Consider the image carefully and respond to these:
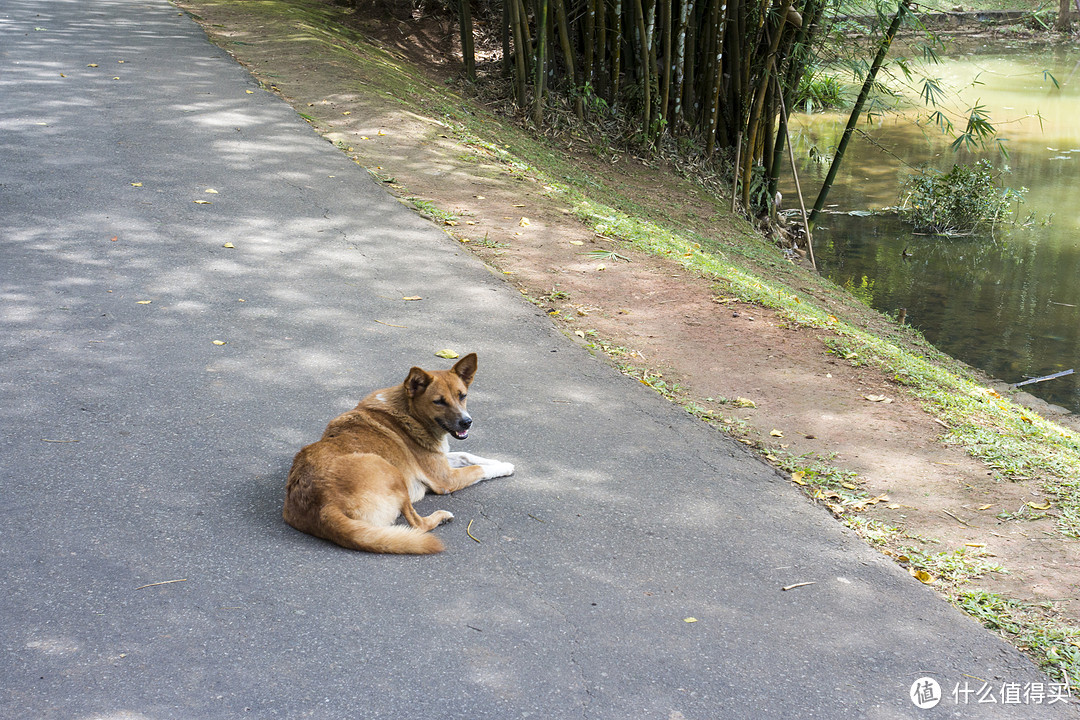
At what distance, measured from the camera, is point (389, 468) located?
371cm

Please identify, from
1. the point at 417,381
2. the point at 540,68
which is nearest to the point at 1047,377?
the point at 417,381

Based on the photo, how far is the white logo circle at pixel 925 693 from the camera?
10.0 ft

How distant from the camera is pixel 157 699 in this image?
8.92 ft

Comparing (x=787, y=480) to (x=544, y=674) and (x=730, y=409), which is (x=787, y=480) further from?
(x=544, y=674)

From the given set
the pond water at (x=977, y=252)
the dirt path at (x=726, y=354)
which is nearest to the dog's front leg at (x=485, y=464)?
the dirt path at (x=726, y=354)

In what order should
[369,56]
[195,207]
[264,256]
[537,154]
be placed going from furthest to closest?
[369,56], [537,154], [195,207], [264,256]

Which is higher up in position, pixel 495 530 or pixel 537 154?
pixel 537 154

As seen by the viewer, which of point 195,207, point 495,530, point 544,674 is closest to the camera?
point 544,674

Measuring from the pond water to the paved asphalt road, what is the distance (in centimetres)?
588

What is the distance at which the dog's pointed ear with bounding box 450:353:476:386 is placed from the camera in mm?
4133

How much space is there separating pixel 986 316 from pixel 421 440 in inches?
349

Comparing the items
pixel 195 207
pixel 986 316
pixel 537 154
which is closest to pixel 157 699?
pixel 195 207

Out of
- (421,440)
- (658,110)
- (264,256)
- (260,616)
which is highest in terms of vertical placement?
(658,110)

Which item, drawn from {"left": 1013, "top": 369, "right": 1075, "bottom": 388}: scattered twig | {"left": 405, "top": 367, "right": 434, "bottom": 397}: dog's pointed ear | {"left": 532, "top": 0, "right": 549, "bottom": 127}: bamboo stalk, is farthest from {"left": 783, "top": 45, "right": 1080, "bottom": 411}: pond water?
{"left": 405, "top": 367, "right": 434, "bottom": 397}: dog's pointed ear
